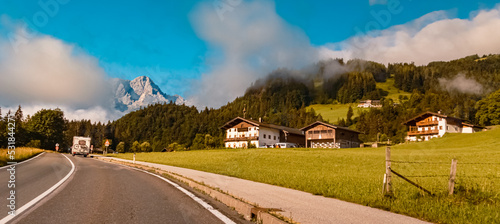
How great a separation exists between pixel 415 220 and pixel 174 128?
194 m

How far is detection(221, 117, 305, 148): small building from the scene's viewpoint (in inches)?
3543

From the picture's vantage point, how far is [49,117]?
10538 cm

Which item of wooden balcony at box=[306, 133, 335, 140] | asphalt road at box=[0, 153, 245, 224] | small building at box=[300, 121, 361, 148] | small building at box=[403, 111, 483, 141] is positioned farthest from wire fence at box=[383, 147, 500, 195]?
small building at box=[403, 111, 483, 141]

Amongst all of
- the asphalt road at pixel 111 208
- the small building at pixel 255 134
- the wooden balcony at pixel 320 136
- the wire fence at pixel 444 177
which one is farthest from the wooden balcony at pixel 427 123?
the asphalt road at pixel 111 208

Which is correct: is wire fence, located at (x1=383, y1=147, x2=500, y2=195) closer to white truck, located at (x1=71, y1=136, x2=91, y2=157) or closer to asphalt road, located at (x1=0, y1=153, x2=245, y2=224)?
asphalt road, located at (x1=0, y1=153, x2=245, y2=224)

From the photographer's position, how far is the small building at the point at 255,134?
3543 inches

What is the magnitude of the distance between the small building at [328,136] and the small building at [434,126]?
19.5 meters

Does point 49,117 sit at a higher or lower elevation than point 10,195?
higher

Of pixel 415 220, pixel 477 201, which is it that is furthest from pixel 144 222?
pixel 477 201

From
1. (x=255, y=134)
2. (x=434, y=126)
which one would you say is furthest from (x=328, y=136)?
(x=434, y=126)

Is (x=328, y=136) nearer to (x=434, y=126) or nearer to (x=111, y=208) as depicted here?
(x=434, y=126)

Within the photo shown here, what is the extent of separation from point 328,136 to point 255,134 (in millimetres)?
19393

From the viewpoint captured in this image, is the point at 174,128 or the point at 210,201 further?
the point at 174,128

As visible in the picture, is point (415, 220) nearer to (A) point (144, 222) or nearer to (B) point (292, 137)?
(A) point (144, 222)
